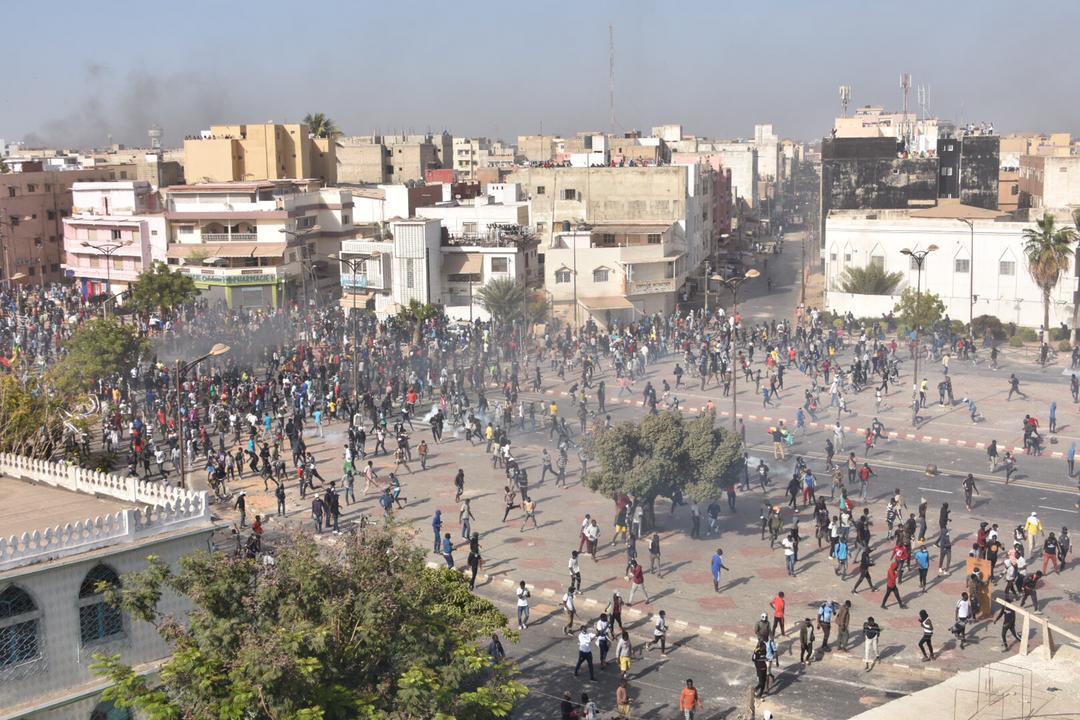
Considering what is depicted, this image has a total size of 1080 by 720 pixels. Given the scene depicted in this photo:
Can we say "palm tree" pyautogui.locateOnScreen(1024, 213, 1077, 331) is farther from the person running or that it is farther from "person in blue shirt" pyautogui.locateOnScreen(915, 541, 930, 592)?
the person running

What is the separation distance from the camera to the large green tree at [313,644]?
475 inches

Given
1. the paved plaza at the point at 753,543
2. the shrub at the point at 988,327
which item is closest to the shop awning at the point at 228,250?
the paved plaza at the point at 753,543

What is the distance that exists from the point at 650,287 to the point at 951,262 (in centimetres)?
1297

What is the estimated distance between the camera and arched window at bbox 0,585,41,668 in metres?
13.8

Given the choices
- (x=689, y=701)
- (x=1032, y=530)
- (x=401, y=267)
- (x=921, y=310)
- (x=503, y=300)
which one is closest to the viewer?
(x=689, y=701)

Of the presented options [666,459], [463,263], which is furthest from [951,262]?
[666,459]

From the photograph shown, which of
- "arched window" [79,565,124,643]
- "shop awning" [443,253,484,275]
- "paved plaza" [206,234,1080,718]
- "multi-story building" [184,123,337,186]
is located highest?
"multi-story building" [184,123,337,186]

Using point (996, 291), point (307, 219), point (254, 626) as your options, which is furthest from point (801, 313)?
point (254, 626)

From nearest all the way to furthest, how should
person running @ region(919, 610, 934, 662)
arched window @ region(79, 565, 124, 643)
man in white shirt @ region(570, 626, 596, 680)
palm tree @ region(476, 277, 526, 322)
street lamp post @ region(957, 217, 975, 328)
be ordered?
arched window @ region(79, 565, 124, 643) → man in white shirt @ region(570, 626, 596, 680) → person running @ region(919, 610, 934, 662) → street lamp post @ region(957, 217, 975, 328) → palm tree @ region(476, 277, 526, 322)

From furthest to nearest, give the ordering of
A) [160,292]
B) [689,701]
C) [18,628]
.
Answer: [160,292] < [689,701] < [18,628]

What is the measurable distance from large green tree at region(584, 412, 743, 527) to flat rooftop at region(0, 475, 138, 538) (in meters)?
10.7

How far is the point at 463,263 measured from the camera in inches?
2201

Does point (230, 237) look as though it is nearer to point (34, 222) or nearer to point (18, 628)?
point (34, 222)

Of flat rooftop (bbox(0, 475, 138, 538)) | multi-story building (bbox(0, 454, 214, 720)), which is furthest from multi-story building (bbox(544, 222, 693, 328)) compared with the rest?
multi-story building (bbox(0, 454, 214, 720))
